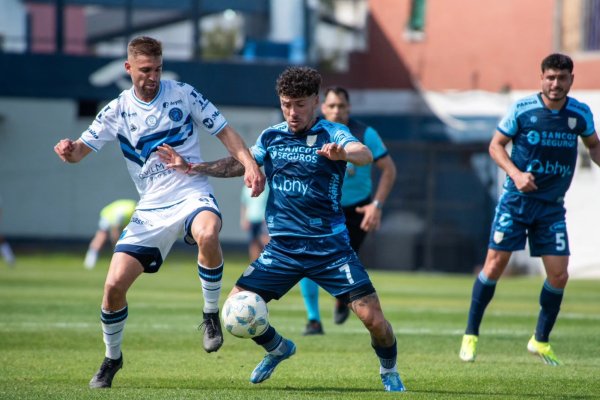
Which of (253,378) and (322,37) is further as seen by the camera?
(322,37)

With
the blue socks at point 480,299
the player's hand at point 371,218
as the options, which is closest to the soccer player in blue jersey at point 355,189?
the player's hand at point 371,218

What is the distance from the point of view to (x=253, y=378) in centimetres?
806

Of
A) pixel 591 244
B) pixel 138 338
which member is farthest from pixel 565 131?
pixel 591 244

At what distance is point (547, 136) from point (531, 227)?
2.58 feet

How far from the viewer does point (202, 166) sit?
8.16 m

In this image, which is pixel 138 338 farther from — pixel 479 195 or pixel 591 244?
pixel 479 195

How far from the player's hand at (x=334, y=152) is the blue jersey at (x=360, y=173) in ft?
14.1

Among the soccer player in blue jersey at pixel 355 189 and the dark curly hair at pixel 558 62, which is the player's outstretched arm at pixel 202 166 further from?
the soccer player in blue jersey at pixel 355 189

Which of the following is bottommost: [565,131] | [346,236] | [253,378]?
[253,378]

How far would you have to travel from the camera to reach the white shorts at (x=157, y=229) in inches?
314

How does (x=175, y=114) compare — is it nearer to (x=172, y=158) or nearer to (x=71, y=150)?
(x=172, y=158)

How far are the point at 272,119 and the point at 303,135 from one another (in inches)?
952

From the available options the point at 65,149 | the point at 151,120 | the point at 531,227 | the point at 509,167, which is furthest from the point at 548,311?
the point at 65,149

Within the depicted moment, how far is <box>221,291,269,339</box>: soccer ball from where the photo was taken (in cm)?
743
